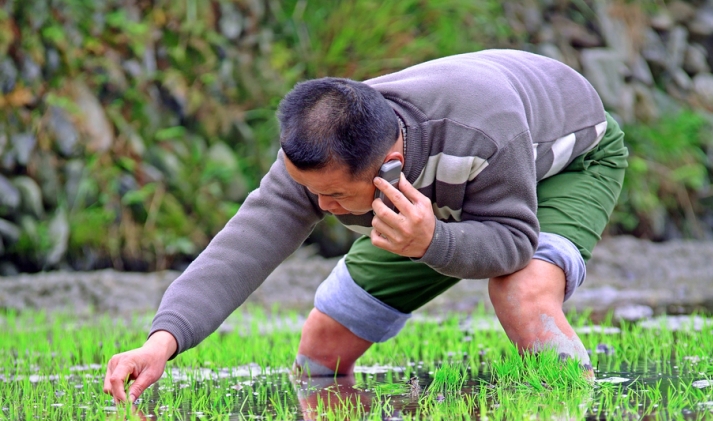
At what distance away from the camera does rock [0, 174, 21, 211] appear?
268 inches

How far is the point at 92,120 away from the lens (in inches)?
287

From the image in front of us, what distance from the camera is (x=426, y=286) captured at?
11.6 ft

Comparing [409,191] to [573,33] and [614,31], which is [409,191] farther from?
[614,31]

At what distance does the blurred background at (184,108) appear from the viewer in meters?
7.07

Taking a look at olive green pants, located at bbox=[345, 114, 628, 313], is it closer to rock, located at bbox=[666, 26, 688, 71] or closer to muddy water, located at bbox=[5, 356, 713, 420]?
muddy water, located at bbox=[5, 356, 713, 420]

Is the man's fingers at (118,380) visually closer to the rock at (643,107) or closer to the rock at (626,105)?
the rock at (626,105)

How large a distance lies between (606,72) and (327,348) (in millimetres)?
7364

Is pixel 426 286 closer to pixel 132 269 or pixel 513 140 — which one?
pixel 513 140

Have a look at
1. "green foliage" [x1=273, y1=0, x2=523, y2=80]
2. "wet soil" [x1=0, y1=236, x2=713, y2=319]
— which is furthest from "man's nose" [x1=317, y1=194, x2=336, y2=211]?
"green foliage" [x1=273, y1=0, x2=523, y2=80]

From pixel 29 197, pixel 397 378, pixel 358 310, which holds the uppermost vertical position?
pixel 29 197

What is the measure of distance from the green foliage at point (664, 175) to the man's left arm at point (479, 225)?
7.10 metres

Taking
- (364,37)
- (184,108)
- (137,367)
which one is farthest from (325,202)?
(364,37)

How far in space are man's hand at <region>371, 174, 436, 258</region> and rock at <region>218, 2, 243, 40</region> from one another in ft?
19.4

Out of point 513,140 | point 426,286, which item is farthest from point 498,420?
point 426,286
